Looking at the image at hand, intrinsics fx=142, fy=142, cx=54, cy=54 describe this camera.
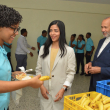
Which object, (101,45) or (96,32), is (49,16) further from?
(101,45)

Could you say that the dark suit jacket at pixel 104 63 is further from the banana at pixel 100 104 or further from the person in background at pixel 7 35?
the person in background at pixel 7 35

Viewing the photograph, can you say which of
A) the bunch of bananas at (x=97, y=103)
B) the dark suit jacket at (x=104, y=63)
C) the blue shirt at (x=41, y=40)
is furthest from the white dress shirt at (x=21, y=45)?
the bunch of bananas at (x=97, y=103)

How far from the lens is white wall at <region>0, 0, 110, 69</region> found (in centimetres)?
676

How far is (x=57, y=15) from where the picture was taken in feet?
23.5

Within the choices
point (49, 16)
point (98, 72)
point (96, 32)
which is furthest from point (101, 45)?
point (96, 32)

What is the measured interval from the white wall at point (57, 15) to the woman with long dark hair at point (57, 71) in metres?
5.15

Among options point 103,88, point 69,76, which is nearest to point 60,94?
point 69,76

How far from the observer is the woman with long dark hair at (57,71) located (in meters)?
1.88

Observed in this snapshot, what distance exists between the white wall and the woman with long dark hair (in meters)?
5.15

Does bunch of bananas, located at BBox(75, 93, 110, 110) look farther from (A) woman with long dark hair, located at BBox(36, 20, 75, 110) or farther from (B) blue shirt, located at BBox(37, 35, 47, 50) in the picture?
(B) blue shirt, located at BBox(37, 35, 47, 50)

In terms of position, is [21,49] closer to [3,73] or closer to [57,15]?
[57,15]

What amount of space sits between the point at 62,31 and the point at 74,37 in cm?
512

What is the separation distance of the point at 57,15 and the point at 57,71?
572cm

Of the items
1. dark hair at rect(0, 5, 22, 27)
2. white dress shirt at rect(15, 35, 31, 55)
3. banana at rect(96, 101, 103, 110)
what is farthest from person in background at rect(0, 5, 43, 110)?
white dress shirt at rect(15, 35, 31, 55)
